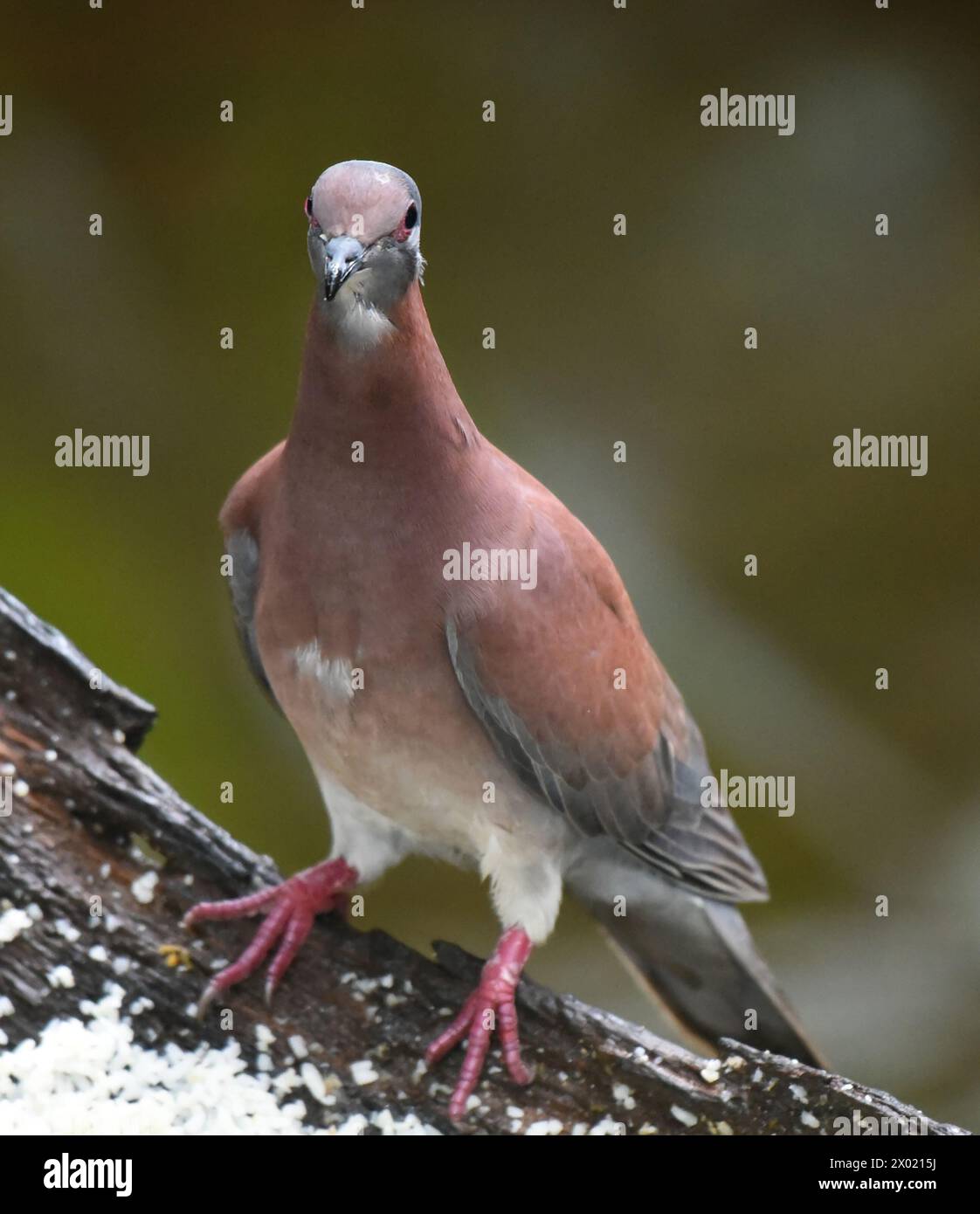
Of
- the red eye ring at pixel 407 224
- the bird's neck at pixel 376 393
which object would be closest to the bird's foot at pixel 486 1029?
the bird's neck at pixel 376 393

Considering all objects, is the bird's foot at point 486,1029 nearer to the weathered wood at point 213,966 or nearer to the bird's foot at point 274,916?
the weathered wood at point 213,966

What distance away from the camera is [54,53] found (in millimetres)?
3488

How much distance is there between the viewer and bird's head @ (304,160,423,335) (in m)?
1.76

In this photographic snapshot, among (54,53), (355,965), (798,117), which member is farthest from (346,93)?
(355,965)

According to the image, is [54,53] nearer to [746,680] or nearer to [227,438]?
[227,438]

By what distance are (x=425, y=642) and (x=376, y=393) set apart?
1.28 feet

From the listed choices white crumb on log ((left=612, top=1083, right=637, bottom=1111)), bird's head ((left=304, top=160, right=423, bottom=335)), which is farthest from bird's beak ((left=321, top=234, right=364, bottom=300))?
white crumb on log ((left=612, top=1083, right=637, bottom=1111))

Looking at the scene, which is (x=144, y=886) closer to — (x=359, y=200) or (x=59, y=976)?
(x=59, y=976)

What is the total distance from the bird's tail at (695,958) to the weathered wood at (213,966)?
37 cm

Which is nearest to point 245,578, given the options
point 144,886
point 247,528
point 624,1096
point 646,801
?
point 247,528

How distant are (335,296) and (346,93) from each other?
194cm

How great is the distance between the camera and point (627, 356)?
3.81 meters

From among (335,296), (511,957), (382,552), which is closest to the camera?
(335,296)

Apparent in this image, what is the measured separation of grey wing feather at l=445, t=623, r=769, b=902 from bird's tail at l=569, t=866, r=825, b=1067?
0.21 feet
